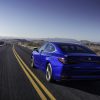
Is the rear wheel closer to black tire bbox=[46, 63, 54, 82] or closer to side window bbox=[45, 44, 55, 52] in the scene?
black tire bbox=[46, 63, 54, 82]

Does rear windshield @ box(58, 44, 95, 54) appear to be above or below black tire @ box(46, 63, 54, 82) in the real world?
above

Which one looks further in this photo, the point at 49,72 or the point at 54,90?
the point at 49,72

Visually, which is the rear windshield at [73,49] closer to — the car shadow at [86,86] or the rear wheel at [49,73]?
the rear wheel at [49,73]

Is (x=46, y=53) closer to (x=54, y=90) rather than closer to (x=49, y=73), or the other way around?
(x=49, y=73)

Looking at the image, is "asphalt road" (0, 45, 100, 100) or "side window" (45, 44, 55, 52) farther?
"side window" (45, 44, 55, 52)

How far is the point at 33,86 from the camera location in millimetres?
7988

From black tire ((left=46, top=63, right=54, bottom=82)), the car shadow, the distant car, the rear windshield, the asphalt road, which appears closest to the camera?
the asphalt road

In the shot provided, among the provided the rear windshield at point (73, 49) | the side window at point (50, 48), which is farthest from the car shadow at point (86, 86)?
the side window at point (50, 48)

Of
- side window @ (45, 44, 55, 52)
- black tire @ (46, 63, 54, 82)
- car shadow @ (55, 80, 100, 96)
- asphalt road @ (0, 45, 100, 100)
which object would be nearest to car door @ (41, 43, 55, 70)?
side window @ (45, 44, 55, 52)

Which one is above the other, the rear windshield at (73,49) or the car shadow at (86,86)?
the rear windshield at (73,49)

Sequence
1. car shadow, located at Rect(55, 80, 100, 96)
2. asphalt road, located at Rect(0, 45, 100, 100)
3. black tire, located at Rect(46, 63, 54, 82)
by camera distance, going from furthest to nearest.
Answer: black tire, located at Rect(46, 63, 54, 82)
car shadow, located at Rect(55, 80, 100, 96)
asphalt road, located at Rect(0, 45, 100, 100)

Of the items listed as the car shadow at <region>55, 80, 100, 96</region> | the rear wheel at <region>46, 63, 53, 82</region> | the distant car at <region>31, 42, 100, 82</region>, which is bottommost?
the car shadow at <region>55, 80, 100, 96</region>

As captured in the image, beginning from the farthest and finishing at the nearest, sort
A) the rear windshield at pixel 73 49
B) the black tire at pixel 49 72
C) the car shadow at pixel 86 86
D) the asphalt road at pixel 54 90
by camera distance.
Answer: the rear windshield at pixel 73 49 < the black tire at pixel 49 72 < the car shadow at pixel 86 86 < the asphalt road at pixel 54 90

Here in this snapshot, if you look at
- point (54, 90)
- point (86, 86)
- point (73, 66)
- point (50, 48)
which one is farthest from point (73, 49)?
point (54, 90)
